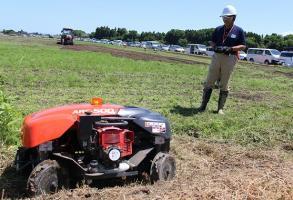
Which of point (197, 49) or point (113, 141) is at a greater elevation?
point (113, 141)

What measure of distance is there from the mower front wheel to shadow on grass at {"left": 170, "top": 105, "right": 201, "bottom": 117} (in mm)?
4862

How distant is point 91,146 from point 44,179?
0.60m

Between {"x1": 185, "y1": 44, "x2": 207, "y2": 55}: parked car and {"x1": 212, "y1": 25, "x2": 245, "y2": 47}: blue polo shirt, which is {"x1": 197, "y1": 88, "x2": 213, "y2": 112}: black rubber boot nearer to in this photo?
{"x1": 212, "y1": 25, "x2": 245, "y2": 47}: blue polo shirt

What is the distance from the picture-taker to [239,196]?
4.56 metres

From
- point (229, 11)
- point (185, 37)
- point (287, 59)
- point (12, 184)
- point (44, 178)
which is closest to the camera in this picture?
point (44, 178)

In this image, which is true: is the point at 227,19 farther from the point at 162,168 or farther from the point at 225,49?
the point at 162,168

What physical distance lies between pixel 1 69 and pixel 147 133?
12755 mm

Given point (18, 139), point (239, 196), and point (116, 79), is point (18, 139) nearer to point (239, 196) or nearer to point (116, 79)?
point (239, 196)

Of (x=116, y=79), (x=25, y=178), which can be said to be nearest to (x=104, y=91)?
(x=116, y=79)

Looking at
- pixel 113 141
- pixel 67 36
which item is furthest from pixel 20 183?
pixel 67 36

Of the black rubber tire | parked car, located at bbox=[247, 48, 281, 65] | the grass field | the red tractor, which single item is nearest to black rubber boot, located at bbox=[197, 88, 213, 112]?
the grass field

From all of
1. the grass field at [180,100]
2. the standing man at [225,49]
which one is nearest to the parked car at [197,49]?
the grass field at [180,100]

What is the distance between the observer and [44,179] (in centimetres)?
491

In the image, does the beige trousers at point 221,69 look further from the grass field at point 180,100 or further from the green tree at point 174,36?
the green tree at point 174,36
